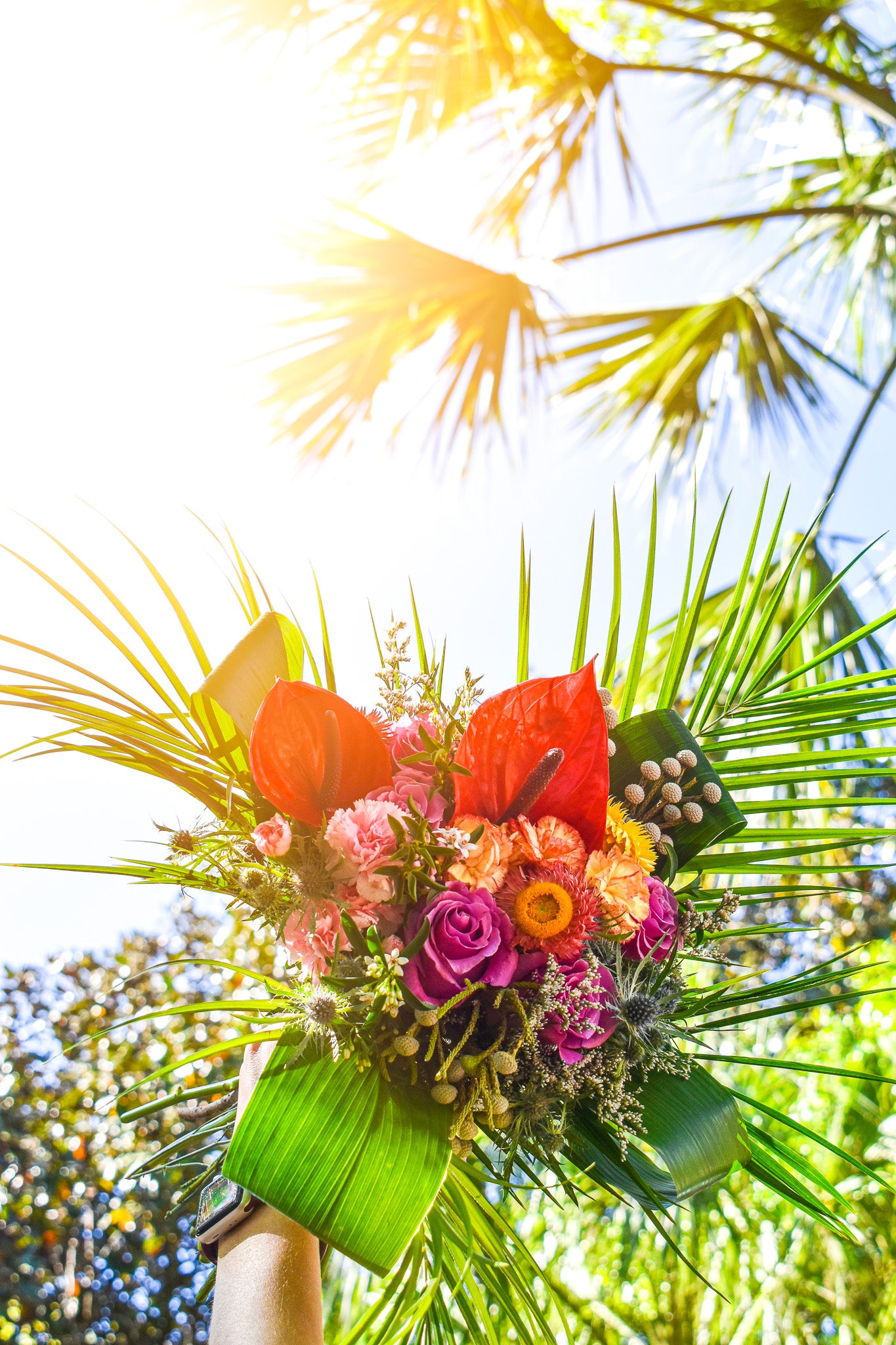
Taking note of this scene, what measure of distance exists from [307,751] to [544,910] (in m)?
0.19

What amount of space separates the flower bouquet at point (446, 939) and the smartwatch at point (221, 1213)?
0.23 feet

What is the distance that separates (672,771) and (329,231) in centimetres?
153

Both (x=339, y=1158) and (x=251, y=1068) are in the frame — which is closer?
(x=339, y=1158)

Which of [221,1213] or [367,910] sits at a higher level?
[367,910]

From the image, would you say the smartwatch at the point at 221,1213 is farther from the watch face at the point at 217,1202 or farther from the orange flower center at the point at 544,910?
the orange flower center at the point at 544,910

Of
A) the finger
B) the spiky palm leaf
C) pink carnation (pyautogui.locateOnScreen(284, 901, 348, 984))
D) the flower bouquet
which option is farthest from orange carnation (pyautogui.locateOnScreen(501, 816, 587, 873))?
the spiky palm leaf

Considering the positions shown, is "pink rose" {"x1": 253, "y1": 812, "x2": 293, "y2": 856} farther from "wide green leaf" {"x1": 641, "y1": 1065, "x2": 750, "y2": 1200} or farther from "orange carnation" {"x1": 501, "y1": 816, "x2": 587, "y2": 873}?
"wide green leaf" {"x1": 641, "y1": 1065, "x2": 750, "y2": 1200}

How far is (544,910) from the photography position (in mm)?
531

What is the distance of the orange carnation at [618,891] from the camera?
0.54 m

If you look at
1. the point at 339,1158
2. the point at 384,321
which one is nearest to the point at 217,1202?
the point at 339,1158

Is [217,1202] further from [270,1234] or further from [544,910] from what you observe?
Result: [544,910]

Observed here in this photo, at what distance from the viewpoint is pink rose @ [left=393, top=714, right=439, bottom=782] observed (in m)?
0.58

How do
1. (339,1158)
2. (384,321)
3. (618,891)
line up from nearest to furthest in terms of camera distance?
(339,1158)
(618,891)
(384,321)

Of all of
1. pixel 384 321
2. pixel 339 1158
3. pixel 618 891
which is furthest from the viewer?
pixel 384 321
